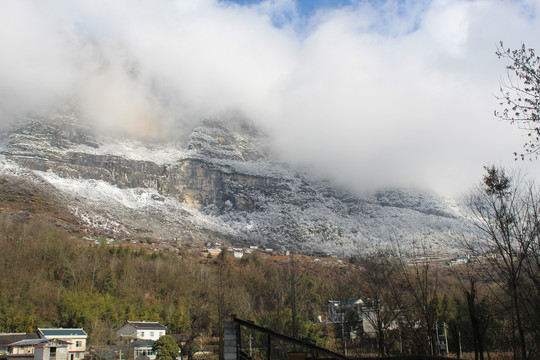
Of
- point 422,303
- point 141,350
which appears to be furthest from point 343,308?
point 141,350

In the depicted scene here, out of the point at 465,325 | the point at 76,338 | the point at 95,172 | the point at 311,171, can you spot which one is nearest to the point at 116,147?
the point at 95,172

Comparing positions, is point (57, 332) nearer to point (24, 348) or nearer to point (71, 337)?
point (71, 337)

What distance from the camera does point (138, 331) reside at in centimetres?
4638

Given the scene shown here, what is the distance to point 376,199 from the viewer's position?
172625 millimetres

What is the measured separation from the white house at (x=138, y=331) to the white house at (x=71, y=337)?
373 centimetres

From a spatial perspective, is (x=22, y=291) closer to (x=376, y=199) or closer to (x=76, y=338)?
(x=76, y=338)

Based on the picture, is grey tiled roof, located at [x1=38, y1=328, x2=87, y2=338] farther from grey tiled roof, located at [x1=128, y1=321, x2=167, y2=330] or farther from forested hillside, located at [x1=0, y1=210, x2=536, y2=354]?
grey tiled roof, located at [x1=128, y1=321, x2=167, y2=330]

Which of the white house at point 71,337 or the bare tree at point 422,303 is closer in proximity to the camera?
the bare tree at point 422,303

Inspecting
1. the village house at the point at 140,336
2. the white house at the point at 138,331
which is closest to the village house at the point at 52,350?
the village house at the point at 140,336

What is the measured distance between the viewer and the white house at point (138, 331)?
45566mm

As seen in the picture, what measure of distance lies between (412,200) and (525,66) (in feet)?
561

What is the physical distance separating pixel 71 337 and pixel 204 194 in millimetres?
120300

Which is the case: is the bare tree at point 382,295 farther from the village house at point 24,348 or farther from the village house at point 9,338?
the village house at point 9,338

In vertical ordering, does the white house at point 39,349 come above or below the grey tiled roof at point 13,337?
below
